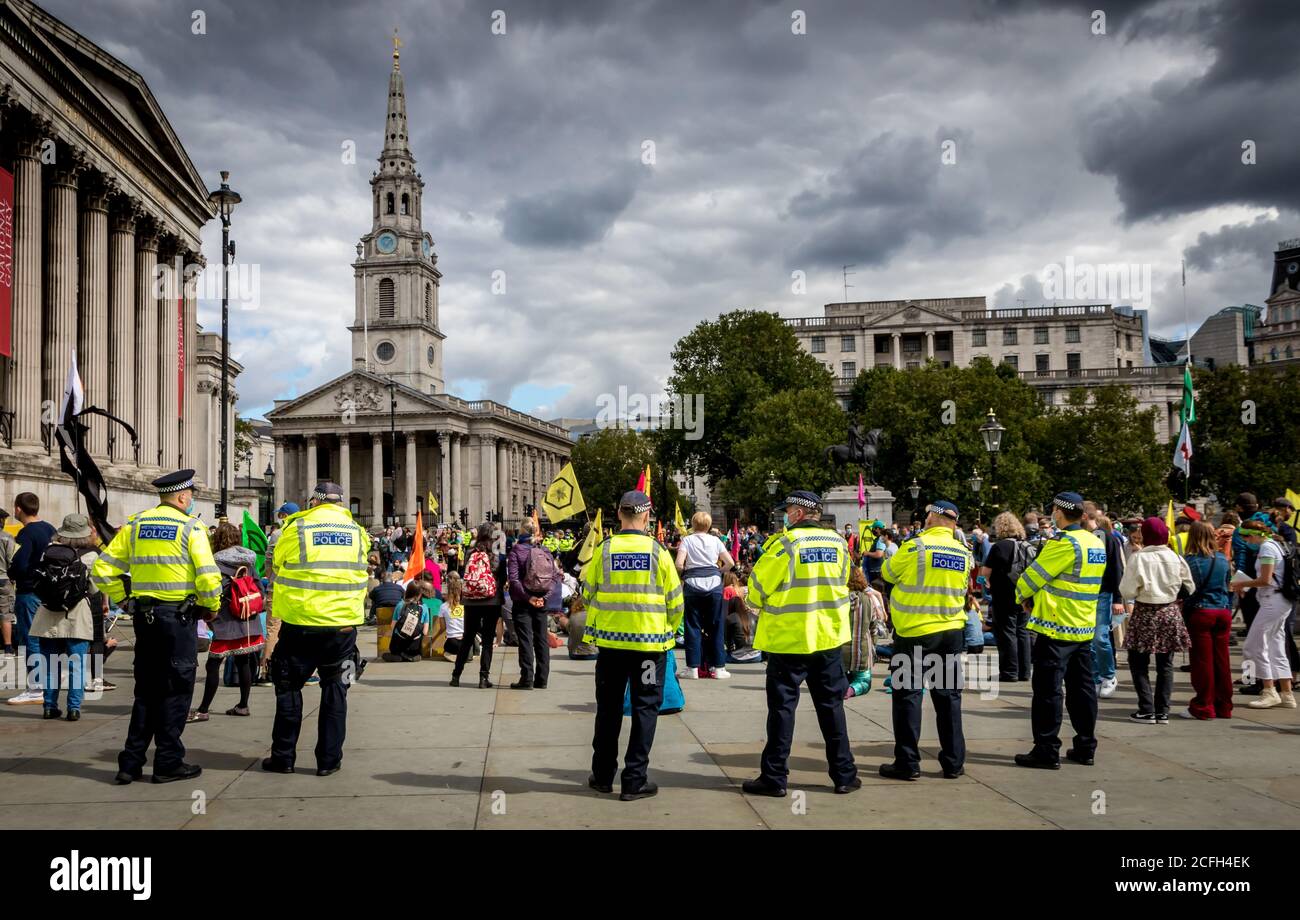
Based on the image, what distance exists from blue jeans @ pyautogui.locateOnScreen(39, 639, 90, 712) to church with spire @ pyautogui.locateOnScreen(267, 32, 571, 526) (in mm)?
92817

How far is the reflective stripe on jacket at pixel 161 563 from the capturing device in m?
7.49

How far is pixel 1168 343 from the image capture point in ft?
450

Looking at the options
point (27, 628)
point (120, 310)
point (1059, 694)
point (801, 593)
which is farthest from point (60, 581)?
point (120, 310)

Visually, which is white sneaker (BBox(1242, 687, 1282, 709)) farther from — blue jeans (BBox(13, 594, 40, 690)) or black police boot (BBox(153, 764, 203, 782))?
black police boot (BBox(153, 764, 203, 782))

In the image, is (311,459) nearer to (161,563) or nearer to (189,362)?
(189,362)

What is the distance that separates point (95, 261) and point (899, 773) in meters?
28.4

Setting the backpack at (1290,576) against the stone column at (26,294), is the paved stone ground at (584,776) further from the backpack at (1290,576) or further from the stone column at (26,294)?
the stone column at (26,294)

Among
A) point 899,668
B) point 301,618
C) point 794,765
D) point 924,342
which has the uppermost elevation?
point 924,342

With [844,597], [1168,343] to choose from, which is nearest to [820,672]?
[844,597]

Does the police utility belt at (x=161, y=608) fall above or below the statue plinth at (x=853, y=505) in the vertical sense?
below

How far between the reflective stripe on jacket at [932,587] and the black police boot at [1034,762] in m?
1.21

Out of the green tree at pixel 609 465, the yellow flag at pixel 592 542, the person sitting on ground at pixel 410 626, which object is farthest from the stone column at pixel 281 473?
the person sitting on ground at pixel 410 626
